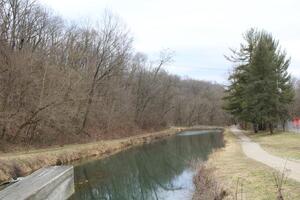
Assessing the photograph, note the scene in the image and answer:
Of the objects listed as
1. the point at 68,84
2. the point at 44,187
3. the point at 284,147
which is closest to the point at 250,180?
the point at 44,187

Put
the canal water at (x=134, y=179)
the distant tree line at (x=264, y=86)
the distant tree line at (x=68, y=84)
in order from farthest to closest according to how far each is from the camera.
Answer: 1. the distant tree line at (x=264, y=86)
2. the distant tree line at (x=68, y=84)
3. the canal water at (x=134, y=179)

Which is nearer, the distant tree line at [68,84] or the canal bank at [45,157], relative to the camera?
the canal bank at [45,157]

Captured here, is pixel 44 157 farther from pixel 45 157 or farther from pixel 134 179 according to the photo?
pixel 134 179

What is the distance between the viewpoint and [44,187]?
11.8 m

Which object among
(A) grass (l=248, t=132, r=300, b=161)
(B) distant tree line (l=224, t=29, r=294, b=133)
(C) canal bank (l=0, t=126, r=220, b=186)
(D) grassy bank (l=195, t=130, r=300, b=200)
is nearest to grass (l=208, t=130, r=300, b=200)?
(D) grassy bank (l=195, t=130, r=300, b=200)

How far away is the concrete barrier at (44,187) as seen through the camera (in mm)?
10898

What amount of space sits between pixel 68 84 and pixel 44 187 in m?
23.1

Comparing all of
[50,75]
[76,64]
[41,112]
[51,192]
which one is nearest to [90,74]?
[76,64]

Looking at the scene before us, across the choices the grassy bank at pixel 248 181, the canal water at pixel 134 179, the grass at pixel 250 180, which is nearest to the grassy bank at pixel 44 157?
the canal water at pixel 134 179

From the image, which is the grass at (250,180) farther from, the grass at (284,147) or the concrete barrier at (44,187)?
the concrete barrier at (44,187)

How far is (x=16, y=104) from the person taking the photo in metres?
29.7

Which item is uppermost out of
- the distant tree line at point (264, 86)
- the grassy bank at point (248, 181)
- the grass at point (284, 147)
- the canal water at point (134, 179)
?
the distant tree line at point (264, 86)

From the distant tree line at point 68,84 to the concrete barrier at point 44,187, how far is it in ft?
44.4

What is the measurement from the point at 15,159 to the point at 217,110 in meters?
97.1
